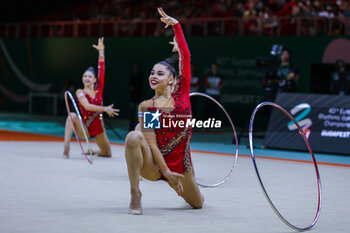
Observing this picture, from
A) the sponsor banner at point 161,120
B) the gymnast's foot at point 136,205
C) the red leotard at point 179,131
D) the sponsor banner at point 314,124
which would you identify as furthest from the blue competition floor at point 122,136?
the gymnast's foot at point 136,205

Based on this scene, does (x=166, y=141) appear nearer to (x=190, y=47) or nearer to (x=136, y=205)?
(x=136, y=205)

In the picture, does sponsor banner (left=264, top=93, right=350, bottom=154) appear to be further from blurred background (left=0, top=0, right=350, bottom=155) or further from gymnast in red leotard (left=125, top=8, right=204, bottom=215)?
gymnast in red leotard (left=125, top=8, right=204, bottom=215)

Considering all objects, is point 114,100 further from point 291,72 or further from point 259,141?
point 291,72

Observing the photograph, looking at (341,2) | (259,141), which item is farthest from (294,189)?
(341,2)

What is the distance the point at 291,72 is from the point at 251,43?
6006 millimetres

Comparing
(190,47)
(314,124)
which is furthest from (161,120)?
(190,47)

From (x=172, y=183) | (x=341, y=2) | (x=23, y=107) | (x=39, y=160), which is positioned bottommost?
(x=23, y=107)

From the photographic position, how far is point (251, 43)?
20219 millimetres

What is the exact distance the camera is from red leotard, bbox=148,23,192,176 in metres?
6.75

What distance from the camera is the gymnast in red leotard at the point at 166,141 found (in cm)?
656

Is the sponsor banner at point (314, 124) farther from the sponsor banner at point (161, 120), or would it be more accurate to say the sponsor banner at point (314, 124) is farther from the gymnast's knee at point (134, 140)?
the gymnast's knee at point (134, 140)

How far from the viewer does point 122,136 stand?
56.0ft

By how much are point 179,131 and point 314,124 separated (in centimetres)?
742

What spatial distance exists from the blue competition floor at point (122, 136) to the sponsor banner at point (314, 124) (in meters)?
0.20
